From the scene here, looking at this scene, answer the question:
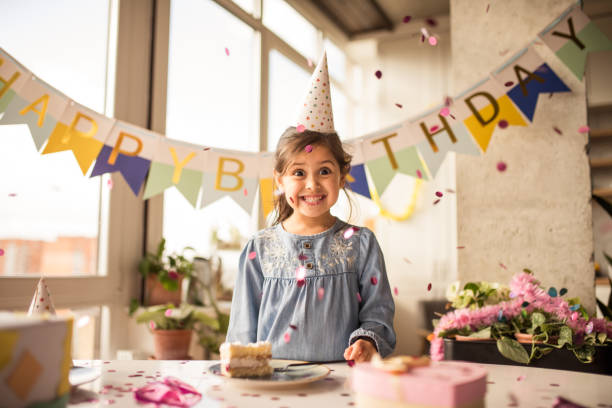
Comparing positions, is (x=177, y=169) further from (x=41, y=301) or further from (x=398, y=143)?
(x=41, y=301)

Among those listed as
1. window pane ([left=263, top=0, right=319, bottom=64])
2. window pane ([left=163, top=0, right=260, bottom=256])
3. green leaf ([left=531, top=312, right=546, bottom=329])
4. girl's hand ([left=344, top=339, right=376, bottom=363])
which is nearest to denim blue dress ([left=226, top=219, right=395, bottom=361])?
girl's hand ([left=344, top=339, right=376, bottom=363])

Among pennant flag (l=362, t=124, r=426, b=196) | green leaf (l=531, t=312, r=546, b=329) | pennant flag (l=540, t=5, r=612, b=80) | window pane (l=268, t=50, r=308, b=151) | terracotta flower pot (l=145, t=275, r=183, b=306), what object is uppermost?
window pane (l=268, t=50, r=308, b=151)

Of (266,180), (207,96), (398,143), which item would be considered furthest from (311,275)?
(207,96)

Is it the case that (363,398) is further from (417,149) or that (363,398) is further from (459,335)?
(417,149)

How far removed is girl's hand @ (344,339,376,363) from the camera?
102cm

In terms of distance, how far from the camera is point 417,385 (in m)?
0.55

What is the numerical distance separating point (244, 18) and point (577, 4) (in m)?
2.15

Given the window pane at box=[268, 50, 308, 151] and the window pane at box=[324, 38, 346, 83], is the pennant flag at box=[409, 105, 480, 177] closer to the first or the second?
the window pane at box=[268, 50, 308, 151]

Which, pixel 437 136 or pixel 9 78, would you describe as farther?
pixel 437 136

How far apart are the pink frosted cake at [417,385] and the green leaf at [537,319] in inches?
28.3

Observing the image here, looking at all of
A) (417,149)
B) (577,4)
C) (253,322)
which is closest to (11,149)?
(253,322)

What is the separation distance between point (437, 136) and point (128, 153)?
1128 millimetres

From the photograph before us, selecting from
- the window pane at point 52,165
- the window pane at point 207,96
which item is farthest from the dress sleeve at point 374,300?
the window pane at point 207,96

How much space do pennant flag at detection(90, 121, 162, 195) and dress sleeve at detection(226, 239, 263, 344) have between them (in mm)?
609
